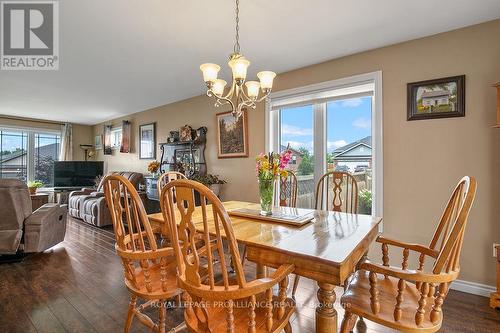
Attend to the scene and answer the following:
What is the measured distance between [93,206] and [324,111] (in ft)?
14.2

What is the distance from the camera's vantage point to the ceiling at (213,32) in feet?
6.43

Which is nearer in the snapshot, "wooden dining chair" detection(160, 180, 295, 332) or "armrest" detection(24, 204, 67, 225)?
"wooden dining chair" detection(160, 180, 295, 332)

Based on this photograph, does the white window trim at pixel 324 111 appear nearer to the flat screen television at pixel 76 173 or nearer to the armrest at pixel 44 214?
the armrest at pixel 44 214

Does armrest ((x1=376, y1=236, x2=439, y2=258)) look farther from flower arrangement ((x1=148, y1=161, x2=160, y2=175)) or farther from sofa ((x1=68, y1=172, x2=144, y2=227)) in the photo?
sofa ((x1=68, y1=172, x2=144, y2=227))

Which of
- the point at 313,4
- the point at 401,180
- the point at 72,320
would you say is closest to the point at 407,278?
the point at 401,180

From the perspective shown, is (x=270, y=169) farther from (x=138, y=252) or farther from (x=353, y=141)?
(x=353, y=141)

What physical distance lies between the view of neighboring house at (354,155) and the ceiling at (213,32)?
1.03m

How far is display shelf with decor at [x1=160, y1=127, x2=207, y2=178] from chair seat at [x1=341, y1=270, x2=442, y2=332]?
3.35 metres

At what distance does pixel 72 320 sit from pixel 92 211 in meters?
3.24

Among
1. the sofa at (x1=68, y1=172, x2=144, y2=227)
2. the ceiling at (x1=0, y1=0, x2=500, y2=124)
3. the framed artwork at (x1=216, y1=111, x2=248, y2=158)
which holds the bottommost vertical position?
the sofa at (x1=68, y1=172, x2=144, y2=227)

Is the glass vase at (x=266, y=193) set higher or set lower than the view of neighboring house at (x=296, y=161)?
lower

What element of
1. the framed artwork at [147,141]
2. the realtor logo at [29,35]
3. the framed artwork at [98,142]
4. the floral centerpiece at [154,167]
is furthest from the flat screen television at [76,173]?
the realtor logo at [29,35]

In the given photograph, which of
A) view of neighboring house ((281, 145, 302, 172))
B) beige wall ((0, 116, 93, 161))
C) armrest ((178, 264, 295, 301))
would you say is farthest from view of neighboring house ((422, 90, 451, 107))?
beige wall ((0, 116, 93, 161))

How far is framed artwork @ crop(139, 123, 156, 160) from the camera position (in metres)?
5.39
